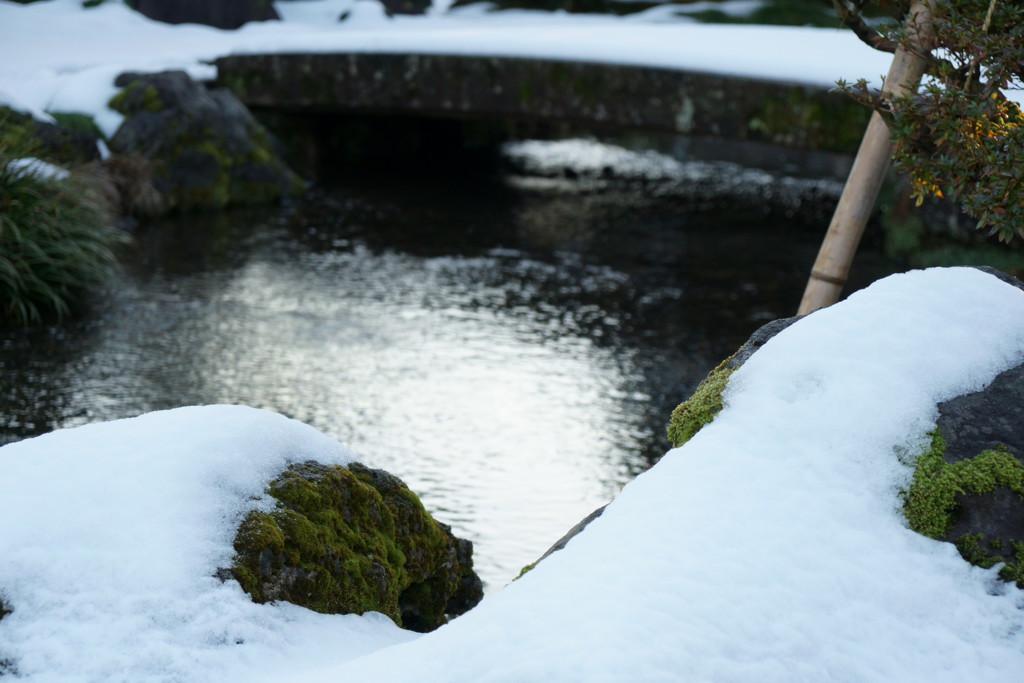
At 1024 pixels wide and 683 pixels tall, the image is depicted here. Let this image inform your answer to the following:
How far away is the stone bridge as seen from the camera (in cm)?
948

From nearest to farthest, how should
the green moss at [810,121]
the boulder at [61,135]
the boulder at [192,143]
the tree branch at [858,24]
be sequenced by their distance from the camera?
the tree branch at [858,24], the boulder at [61,135], the green moss at [810,121], the boulder at [192,143]

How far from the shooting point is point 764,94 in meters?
9.52

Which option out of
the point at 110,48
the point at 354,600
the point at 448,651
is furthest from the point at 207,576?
the point at 110,48

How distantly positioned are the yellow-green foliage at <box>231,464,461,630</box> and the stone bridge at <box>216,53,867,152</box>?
645 centimetres

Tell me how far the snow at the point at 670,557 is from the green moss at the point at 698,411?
0.06 m

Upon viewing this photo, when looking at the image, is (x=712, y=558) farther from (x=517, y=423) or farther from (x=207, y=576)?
(x=517, y=423)

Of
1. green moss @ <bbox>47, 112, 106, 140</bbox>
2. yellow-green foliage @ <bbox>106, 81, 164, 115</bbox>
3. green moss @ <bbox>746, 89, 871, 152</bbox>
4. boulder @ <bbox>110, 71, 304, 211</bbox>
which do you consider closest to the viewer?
green moss @ <bbox>746, 89, 871, 152</bbox>

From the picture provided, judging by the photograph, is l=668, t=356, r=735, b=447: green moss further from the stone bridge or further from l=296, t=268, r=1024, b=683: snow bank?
the stone bridge

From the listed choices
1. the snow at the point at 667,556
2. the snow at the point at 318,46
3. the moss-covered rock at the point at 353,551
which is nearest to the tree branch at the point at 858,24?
the snow at the point at 667,556

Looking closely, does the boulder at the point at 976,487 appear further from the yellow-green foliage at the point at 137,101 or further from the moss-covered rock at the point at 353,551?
the yellow-green foliage at the point at 137,101

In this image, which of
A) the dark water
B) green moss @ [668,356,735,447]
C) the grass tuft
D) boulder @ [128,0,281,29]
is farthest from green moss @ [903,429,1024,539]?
boulder @ [128,0,281,29]

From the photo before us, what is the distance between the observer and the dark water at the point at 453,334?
534 centimetres

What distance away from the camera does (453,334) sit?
7238 mm

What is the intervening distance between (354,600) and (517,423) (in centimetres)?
273
